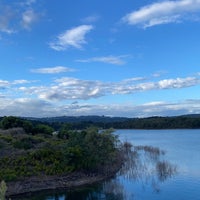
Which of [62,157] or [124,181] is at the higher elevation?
[62,157]

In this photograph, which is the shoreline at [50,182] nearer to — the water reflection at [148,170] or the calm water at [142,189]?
the calm water at [142,189]

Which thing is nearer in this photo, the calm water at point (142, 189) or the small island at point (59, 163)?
the calm water at point (142, 189)

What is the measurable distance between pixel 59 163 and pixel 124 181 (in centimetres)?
891

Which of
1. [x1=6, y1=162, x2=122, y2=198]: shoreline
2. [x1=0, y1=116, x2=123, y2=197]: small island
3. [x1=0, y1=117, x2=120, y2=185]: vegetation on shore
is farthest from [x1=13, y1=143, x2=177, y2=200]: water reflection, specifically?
[x1=0, y1=117, x2=120, y2=185]: vegetation on shore

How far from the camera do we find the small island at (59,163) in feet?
136

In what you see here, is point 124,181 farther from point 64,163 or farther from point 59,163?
point 59,163

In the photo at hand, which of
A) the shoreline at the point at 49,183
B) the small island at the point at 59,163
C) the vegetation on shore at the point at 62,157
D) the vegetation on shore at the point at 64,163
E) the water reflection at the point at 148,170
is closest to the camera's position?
the shoreline at the point at 49,183

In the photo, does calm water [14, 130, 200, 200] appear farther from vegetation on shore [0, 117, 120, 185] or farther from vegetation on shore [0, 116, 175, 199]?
vegetation on shore [0, 117, 120, 185]

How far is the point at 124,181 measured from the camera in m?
43.6

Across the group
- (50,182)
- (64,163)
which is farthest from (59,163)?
(50,182)

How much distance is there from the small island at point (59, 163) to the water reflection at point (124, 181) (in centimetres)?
191

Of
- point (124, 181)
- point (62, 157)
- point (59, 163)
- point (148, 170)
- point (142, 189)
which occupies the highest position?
point (62, 157)

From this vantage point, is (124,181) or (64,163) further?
(64,163)

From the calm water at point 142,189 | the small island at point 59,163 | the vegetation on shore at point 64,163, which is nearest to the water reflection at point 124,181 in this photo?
the calm water at point 142,189
